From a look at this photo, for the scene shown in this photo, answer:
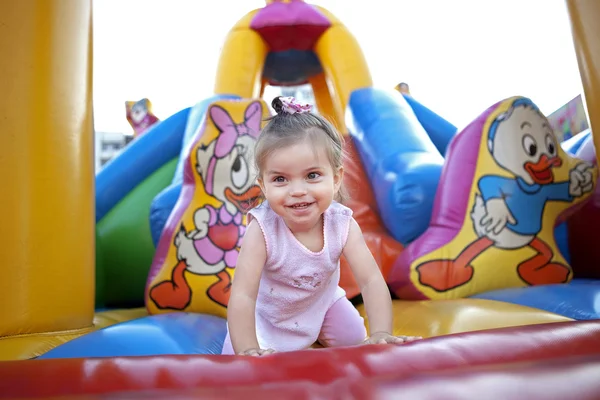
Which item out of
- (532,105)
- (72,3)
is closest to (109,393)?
(72,3)

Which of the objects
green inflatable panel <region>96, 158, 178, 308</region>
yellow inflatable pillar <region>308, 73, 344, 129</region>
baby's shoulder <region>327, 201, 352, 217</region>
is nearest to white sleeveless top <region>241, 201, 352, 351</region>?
baby's shoulder <region>327, 201, 352, 217</region>

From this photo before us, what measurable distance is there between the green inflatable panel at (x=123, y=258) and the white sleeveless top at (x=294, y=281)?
40.7 inches

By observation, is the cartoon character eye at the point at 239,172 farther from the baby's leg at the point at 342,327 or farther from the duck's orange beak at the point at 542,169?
the duck's orange beak at the point at 542,169

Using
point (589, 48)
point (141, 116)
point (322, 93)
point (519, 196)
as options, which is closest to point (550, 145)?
point (519, 196)

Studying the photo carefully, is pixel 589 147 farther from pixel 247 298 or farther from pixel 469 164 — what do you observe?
pixel 247 298

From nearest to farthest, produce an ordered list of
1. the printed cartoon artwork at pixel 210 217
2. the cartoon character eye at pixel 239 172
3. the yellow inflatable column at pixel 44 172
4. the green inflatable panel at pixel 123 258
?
1. the yellow inflatable column at pixel 44 172
2. the printed cartoon artwork at pixel 210 217
3. the cartoon character eye at pixel 239 172
4. the green inflatable panel at pixel 123 258

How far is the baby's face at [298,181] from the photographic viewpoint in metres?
A: 0.86

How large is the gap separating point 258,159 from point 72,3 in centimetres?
75

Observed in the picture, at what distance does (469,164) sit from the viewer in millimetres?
1595

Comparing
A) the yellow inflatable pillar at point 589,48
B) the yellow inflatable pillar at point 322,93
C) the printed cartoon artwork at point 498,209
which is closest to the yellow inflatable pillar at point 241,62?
the yellow inflatable pillar at point 322,93

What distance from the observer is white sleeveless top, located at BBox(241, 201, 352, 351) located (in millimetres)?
952

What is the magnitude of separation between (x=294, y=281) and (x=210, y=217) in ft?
1.90

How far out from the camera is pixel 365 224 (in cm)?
184

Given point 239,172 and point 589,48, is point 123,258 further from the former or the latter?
point 589,48
